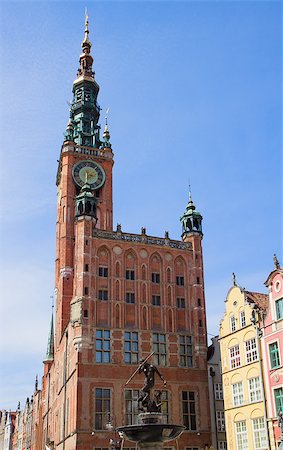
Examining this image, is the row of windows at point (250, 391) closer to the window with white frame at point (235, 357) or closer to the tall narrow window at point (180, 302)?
the window with white frame at point (235, 357)

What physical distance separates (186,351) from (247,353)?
40.9 ft

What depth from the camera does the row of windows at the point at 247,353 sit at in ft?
128

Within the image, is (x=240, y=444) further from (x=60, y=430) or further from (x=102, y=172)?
(x=102, y=172)

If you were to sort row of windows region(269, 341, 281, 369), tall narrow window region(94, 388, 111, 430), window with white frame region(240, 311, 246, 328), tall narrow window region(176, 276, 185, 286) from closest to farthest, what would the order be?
row of windows region(269, 341, 281, 369)
window with white frame region(240, 311, 246, 328)
tall narrow window region(94, 388, 111, 430)
tall narrow window region(176, 276, 185, 286)

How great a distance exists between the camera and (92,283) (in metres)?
50.3

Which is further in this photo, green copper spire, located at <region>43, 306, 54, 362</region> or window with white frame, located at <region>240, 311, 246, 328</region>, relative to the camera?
green copper spire, located at <region>43, 306, 54, 362</region>

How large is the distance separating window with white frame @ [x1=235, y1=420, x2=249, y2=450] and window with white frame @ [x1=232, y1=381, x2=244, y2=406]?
138 centimetres

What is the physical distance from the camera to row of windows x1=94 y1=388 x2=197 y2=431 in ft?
151

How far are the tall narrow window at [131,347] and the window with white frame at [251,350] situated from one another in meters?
12.7

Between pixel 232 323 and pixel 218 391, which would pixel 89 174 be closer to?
pixel 218 391

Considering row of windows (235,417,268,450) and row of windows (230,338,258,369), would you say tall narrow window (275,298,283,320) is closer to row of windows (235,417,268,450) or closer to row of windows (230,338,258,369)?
row of windows (230,338,258,369)

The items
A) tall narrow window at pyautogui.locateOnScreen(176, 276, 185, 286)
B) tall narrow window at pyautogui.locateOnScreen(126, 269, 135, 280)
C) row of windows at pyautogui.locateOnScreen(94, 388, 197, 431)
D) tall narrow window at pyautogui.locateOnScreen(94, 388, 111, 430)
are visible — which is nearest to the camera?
tall narrow window at pyautogui.locateOnScreen(94, 388, 111, 430)

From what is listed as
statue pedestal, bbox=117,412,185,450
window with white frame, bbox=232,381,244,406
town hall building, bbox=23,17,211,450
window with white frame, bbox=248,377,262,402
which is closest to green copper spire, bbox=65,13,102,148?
town hall building, bbox=23,17,211,450

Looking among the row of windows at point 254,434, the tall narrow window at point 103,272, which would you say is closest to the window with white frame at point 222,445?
the row of windows at point 254,434
